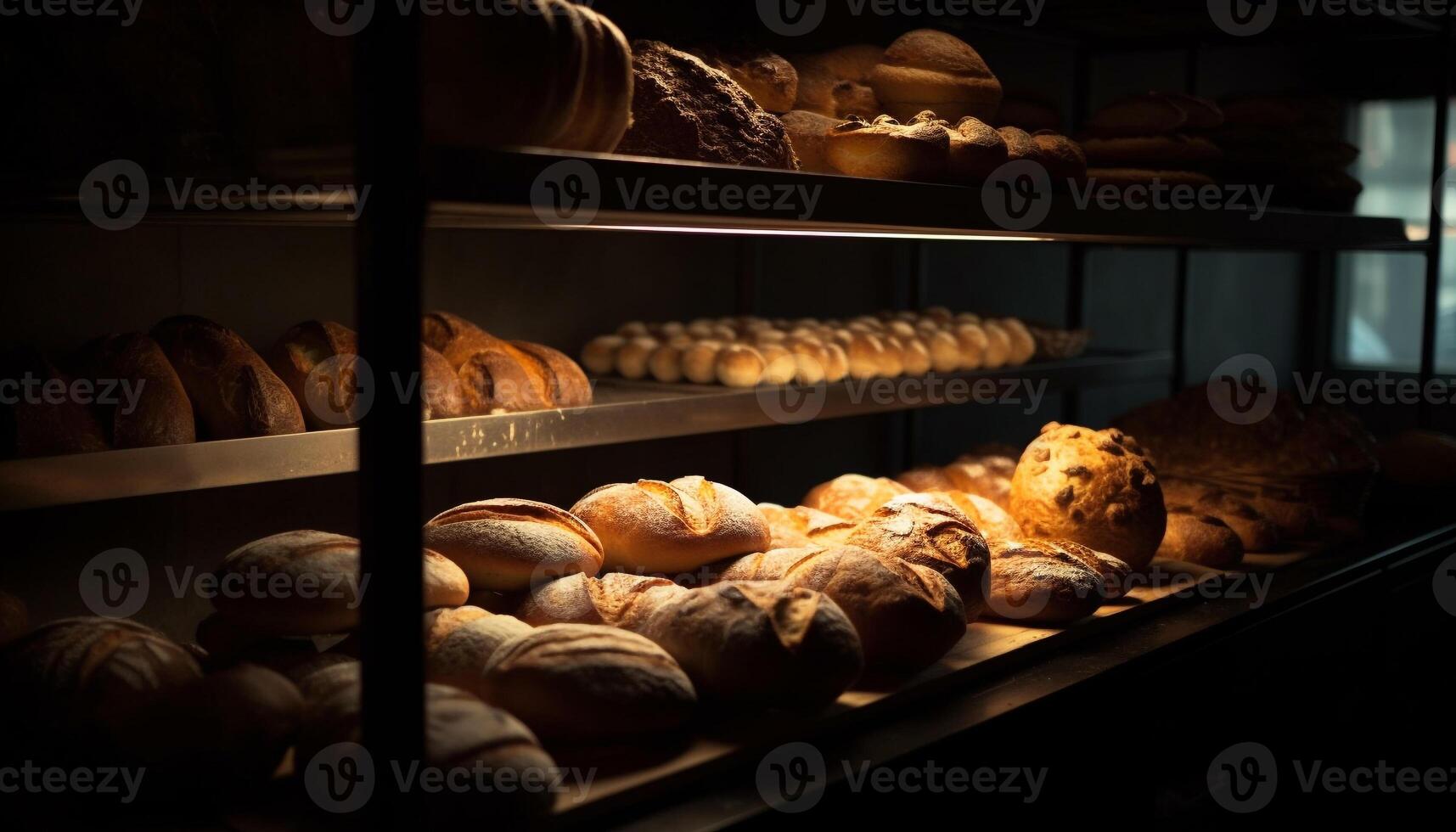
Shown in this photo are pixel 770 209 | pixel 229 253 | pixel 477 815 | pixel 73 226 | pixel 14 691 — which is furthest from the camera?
pixel 229 253

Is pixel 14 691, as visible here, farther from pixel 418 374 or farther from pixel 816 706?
pixel 816 706

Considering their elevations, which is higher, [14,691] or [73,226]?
[73,226]

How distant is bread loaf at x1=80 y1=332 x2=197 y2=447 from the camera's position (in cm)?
184

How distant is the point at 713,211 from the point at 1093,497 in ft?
3.93

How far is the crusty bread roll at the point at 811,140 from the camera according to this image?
6.98 ft

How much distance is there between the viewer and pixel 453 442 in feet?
6.91

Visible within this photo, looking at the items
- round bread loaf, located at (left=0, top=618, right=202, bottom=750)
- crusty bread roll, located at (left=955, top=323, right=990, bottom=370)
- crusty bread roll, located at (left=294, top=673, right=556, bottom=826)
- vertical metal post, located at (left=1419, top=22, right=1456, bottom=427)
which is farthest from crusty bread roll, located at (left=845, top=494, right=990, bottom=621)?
vertical metal post, located at (left=1419, top=22, right=1456, bottom=427)

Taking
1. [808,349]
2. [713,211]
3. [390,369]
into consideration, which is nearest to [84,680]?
[390,369]

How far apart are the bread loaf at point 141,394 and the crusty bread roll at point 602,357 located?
3.69 ft

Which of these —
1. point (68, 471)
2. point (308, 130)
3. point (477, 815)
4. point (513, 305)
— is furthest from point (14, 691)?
point (513, 305)

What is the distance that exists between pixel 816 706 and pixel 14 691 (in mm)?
923

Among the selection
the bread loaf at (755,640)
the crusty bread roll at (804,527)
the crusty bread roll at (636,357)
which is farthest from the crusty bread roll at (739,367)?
the bread loaf at (755,640)

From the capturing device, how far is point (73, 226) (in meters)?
2.31

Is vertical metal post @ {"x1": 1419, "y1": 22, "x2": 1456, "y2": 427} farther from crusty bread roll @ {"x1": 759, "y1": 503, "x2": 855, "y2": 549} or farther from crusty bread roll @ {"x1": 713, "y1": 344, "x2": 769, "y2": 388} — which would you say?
crusty bread roll @ {"x1": 759, "y1": 503, "x2": 855, "y2": 549}
